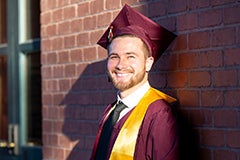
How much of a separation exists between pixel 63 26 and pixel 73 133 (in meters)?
0.85

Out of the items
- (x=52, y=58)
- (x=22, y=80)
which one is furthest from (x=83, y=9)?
(x=22, y=80)

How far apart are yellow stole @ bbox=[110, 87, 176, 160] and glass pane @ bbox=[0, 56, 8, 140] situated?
297 cm

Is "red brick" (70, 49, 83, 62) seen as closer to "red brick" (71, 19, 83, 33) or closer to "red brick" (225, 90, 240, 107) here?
"red brick" (71, 19, 83, 33)

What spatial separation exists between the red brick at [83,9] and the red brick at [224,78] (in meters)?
1.42

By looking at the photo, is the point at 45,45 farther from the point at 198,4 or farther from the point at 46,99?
the point at 198,4

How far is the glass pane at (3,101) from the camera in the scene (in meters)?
5.79

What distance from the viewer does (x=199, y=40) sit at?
3.19m

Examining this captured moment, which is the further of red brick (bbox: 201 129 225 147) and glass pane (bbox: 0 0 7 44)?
glass pane (bbox: 0 0 7 44)

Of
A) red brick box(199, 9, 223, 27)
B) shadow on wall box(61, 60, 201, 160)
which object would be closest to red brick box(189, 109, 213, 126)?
red brick box(199, 9, 223, 27)

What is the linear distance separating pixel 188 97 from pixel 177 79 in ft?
0.48

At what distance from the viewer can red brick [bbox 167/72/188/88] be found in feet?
10.8

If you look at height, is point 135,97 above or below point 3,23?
below

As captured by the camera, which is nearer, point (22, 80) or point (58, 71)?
point (58, 71)

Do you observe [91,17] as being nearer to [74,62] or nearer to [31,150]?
[74,62]
